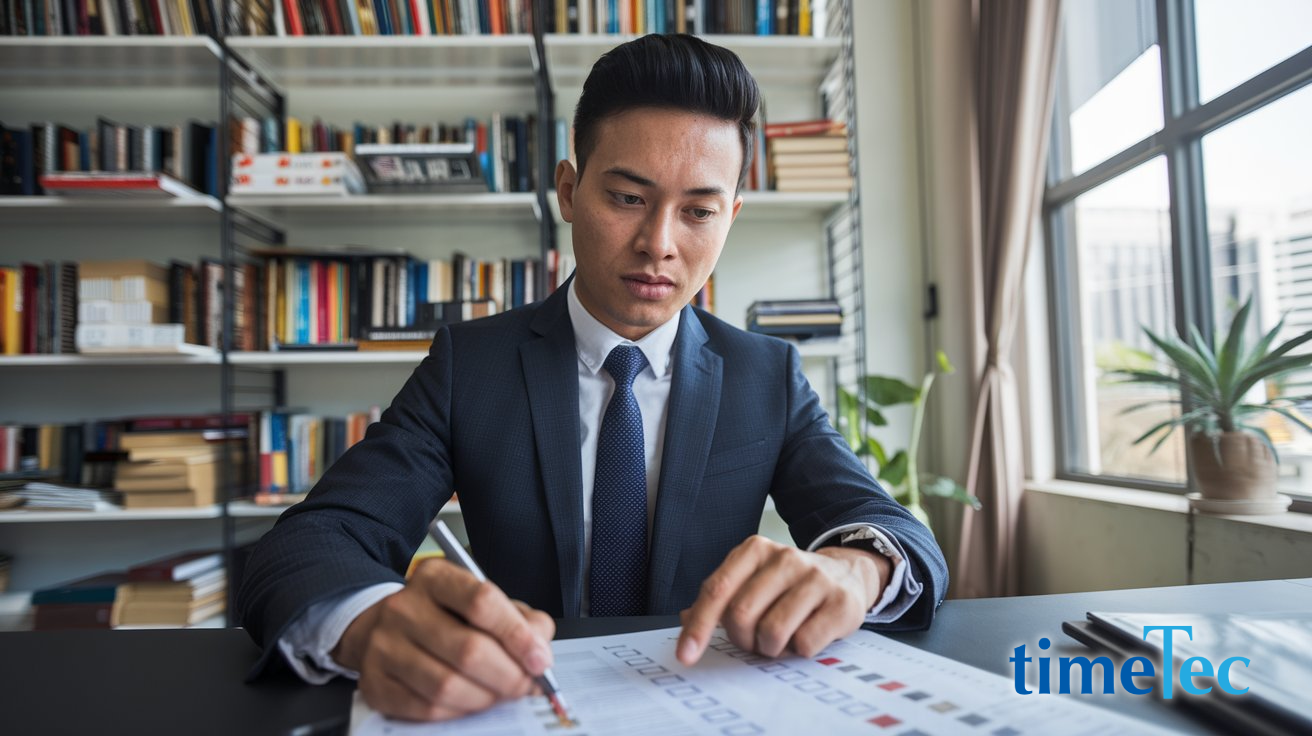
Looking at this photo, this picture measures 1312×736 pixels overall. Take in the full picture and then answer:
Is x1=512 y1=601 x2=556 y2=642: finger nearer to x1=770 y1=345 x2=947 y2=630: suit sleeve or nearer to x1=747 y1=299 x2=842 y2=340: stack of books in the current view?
x1=770 y1=345 x2=947 y2=630: suit sleeve

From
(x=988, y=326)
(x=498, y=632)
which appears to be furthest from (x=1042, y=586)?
(x=498, y=632)

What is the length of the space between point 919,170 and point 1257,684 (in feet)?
9.23

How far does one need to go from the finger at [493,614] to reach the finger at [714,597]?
11cm

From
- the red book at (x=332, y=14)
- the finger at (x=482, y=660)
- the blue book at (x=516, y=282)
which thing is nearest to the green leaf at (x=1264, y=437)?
the finger at (x=482, y=660)

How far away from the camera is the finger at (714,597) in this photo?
54 centimetres

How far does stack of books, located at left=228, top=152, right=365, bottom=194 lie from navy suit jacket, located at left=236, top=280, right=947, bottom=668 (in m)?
1.45

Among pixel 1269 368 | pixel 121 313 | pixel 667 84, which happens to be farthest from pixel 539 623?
pixel 121 313

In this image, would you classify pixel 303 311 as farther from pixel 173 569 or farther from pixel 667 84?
pixel 667 84

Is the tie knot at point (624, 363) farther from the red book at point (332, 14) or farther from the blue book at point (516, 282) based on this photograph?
the red book at point (332, 14)

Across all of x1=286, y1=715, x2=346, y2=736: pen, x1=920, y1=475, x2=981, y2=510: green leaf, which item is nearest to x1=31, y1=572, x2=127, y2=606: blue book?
x1=286, y1=715, x2=346, y2=736: pen

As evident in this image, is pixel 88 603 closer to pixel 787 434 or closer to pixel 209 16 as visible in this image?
pixel 209 16

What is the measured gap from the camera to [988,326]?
2648 mm

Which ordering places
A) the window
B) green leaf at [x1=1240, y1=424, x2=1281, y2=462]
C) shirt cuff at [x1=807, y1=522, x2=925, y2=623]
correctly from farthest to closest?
the window → green leaf at [x1=1240, y1=424, x2=1281, y2=462] → shirt cuff at [x1=807, y1=522, x2=925, y2=623]

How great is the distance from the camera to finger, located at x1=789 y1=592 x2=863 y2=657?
1.90ft
